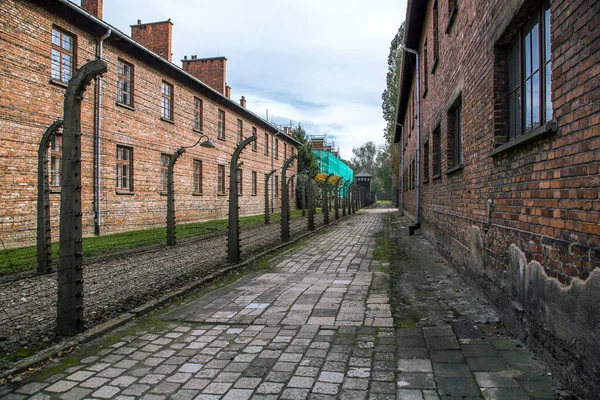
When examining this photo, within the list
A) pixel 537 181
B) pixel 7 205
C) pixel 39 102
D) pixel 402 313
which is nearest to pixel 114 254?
pixel 7 205

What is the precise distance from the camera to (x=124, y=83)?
15.4 m

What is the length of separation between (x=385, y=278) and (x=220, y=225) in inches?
429

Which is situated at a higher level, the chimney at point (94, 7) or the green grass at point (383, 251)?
the chimney at point (94, 7)

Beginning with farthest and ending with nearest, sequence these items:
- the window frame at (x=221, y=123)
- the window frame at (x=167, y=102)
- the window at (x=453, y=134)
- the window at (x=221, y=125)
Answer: the window at (x=221, y=125), the window frame at (x=221, y=123), the window frame at (x=167, y=102), the window at (x=453, y=134)

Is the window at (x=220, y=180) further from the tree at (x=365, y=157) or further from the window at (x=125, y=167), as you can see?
the tree at (x=365, y=157)

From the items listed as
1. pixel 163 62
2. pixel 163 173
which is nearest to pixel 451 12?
pixel 163 62

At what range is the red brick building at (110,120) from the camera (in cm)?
1065

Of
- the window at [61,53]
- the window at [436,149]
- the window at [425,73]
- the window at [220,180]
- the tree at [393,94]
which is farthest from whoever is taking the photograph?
the tree at [393,94]

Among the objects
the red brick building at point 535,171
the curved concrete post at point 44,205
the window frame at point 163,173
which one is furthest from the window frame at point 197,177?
the red brick building at point 535,171

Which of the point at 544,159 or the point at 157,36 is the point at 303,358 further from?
the point at 157,36

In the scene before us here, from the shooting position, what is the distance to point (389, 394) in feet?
8.86

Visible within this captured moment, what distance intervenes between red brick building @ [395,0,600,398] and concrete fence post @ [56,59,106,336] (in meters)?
3.74

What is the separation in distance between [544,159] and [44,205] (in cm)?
663

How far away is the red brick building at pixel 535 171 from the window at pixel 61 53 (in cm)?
1048
